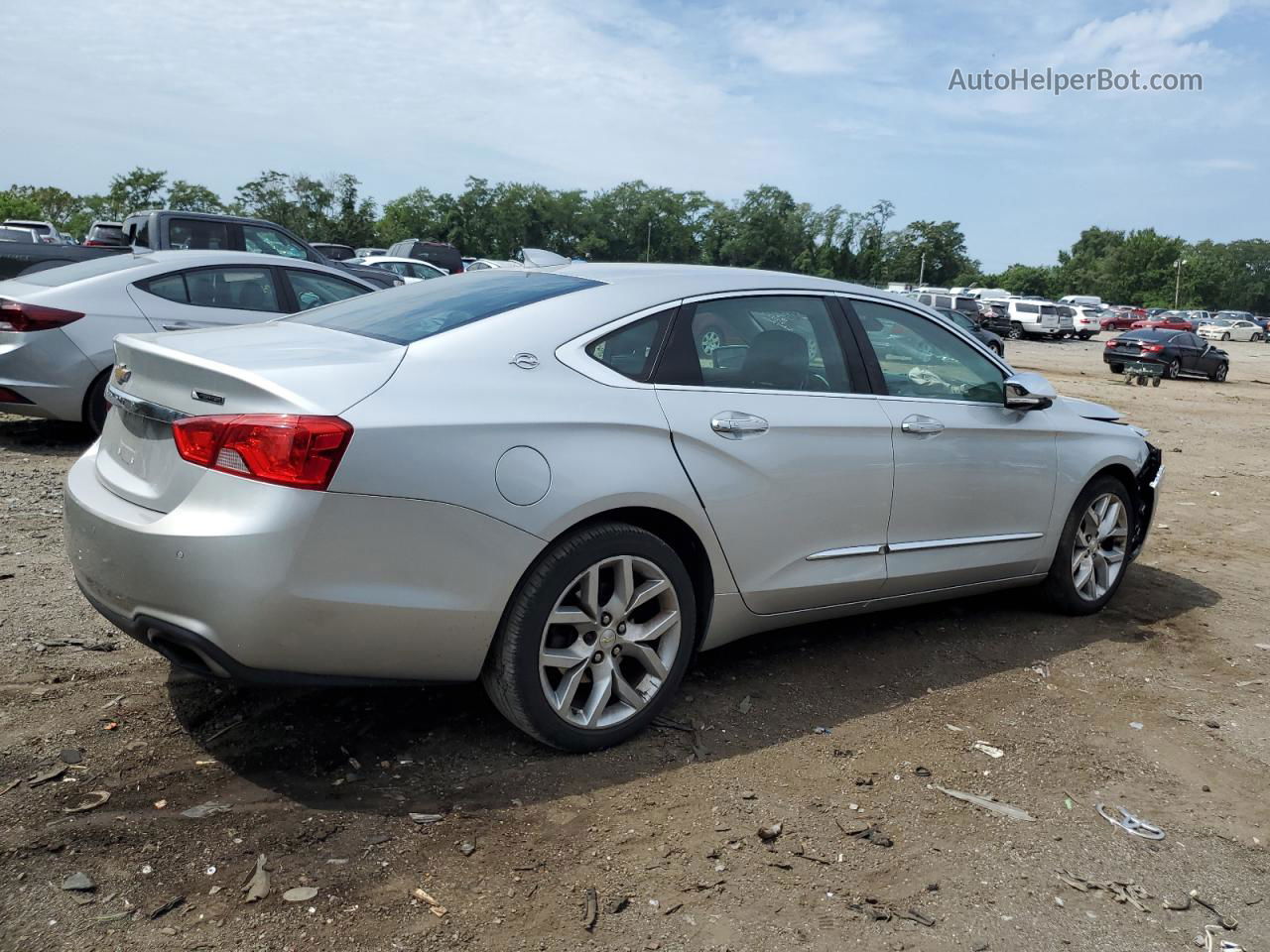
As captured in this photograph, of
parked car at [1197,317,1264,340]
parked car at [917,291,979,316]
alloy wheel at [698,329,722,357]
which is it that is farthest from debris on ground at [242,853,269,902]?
parked car at [1197,317,1264,340]

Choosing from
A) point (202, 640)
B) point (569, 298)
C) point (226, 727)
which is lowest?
point (226, 727)

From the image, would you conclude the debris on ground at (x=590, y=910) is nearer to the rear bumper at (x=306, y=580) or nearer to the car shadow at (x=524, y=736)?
the car shadow at (x=524, y=736)

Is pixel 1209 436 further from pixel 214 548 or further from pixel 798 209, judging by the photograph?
pixel 798 209

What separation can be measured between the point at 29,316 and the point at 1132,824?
7389 millimetres

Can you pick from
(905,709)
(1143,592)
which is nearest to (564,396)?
(905,709)

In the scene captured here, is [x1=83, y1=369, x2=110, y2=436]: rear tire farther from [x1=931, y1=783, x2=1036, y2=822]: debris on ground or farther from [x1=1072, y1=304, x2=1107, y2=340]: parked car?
[x1=1072, y1=304, x2=1107, y2=340]: parked car

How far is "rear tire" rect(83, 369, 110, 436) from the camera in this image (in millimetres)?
7801

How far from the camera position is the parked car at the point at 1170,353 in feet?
88.0

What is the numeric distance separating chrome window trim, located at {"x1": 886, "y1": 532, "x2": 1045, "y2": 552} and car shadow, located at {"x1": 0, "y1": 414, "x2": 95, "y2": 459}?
245 inches

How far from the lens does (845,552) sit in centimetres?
427

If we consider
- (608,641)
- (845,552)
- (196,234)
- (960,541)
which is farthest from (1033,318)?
(608,641)

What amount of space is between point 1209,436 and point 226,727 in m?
13.8

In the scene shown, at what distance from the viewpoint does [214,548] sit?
2943 millimetres

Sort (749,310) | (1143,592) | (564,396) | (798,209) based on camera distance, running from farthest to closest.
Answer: (798,209) → (1143,592) → (749,310) → (564,396)
